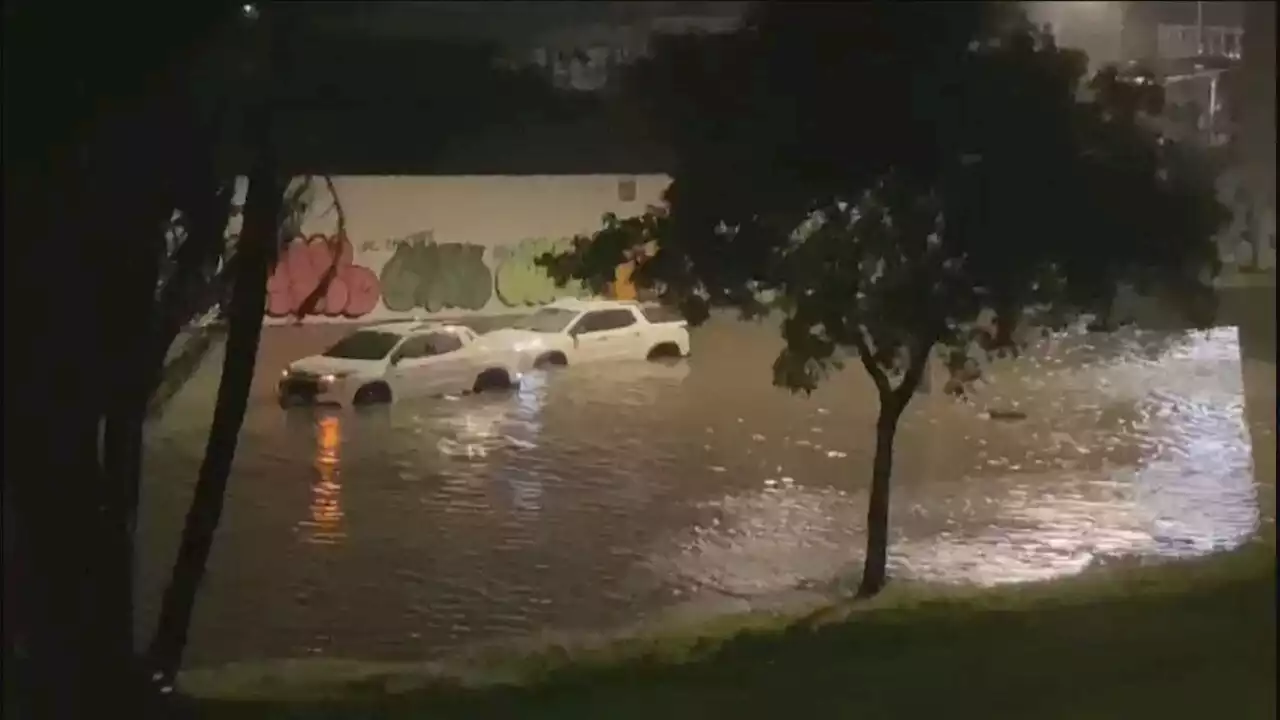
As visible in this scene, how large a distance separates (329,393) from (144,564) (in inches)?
7.6

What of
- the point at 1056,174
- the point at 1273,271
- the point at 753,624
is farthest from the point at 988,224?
the point at 753,624

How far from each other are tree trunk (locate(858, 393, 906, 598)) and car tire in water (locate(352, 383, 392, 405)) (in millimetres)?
409

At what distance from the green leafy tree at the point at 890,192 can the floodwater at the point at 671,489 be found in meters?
0.04

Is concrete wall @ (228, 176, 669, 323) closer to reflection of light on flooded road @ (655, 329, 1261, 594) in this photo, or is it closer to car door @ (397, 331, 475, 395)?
car door @ (397, 331, 475, 395)

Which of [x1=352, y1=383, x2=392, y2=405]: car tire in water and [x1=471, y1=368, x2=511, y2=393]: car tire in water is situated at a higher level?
[x1=471, y1=368, x2=511, y2=393]: car tire in water

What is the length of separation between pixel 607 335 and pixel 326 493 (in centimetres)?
26

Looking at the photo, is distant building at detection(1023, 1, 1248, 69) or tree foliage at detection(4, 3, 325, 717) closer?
tree foliage at detection(4, 3, 325, 717)

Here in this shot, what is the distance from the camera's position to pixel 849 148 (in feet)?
3.55

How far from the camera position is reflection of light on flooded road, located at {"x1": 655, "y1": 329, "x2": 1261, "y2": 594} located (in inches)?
42.8

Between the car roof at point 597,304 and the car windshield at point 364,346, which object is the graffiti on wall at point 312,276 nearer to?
the car windshield at point 364,346

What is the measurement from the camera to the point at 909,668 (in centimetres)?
109

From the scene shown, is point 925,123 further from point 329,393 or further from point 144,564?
point 144,564

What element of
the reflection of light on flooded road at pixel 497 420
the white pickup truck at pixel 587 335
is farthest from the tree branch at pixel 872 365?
the reflection of light on flooded road at pixel 497 420

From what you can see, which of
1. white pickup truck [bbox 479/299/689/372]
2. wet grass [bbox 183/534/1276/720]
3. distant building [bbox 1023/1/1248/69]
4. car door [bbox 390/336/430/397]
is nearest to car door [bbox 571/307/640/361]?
white pickup truck [bbox 479/299/689/372]
